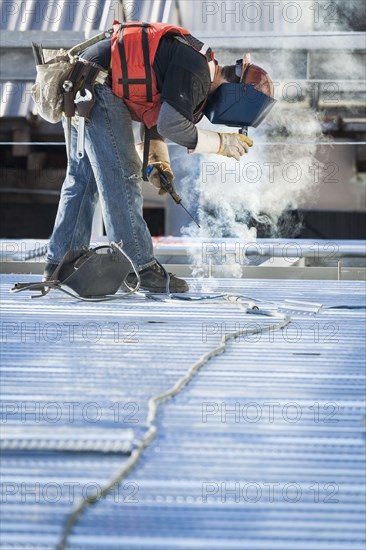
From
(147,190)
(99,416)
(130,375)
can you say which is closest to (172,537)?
(99,416)

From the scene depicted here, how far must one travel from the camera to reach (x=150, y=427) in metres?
1.60

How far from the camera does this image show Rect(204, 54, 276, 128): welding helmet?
3066 mm

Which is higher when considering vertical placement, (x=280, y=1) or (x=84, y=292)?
(x=280, y=1)

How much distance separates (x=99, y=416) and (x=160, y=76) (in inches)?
61.6

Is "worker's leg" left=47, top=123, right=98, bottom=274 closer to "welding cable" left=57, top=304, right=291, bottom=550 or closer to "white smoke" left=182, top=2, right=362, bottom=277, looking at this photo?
"welding cable" left=57, top=304, right=291, bottom=550

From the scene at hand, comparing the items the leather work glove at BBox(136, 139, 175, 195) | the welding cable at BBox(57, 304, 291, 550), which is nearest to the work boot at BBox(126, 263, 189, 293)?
the leather work glove at BBox(136, 139, 175, 195)

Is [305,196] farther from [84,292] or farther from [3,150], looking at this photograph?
[84,292]

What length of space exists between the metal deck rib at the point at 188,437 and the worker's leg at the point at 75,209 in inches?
24.4

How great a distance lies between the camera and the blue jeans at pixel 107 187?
3131 millimetres

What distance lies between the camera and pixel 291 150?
8461mm

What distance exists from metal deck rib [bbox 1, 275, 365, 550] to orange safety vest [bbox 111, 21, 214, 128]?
0.79 meters

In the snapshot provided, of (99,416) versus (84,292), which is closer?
(99,416)
